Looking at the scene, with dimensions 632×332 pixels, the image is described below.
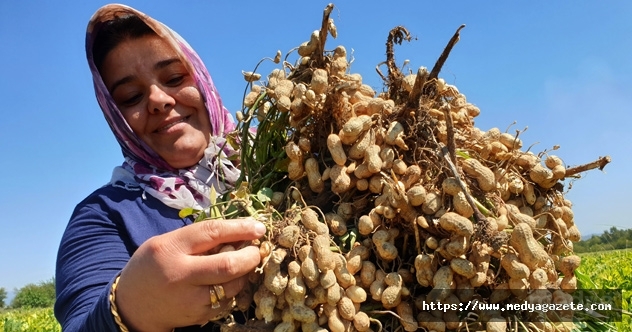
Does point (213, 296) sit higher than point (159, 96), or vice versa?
point (159, 96)

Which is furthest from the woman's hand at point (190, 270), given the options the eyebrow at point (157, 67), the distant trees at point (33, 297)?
the distant trees at point (33, 297)

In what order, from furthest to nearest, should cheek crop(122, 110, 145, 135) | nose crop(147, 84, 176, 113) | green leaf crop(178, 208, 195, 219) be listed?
1. cheek crop(122, 110, 145, 135)
2. nose crop(147, 84, 176, 113)
3. green leaf crop(178, 208, 195, 219)

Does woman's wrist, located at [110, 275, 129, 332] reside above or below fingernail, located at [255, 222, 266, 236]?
below

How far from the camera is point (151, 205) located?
1.89 meters

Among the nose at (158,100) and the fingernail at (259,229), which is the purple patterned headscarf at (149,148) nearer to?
the nose at (158,100)

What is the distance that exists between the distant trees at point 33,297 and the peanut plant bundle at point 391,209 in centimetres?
3412

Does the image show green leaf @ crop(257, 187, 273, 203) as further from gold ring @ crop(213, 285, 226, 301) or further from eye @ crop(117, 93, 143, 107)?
eye @ crop(117, 93, 143, 107)

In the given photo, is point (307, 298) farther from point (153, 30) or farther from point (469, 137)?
point (153, 30)

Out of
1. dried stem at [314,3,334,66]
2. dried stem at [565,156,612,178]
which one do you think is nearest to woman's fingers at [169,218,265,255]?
dried stem at [314,3,334,66]

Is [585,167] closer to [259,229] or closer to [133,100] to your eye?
[259,229]

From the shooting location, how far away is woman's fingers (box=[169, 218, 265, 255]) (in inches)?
42.8

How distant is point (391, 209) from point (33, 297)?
35517 millimetres

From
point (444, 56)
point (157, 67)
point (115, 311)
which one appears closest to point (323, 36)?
point (444, 56)

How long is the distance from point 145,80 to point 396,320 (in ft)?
4.55
